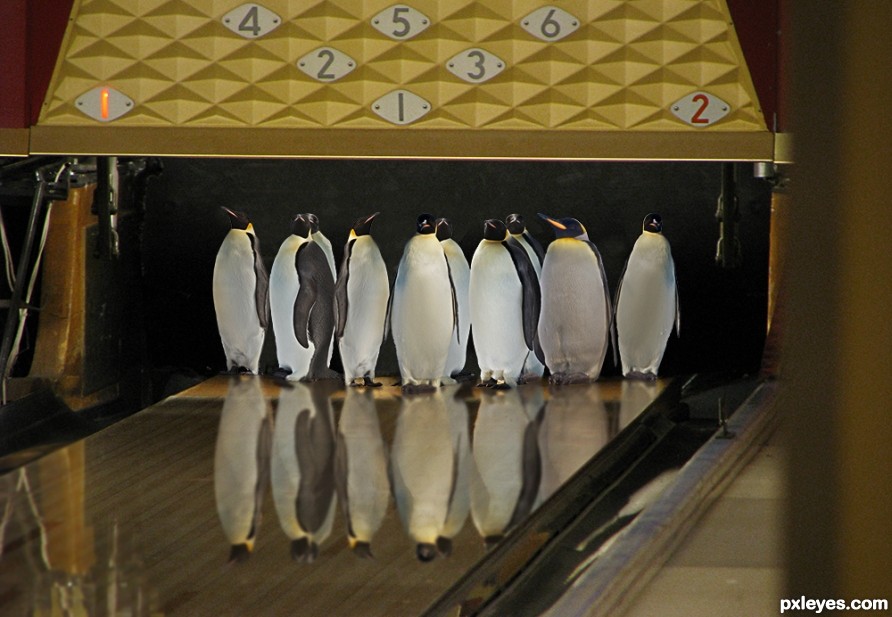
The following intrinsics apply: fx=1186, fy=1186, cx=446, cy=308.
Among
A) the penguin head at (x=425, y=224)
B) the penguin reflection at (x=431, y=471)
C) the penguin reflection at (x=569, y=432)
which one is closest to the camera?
the penguin reflection at (x=431, y=471)

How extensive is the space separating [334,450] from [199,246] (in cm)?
174

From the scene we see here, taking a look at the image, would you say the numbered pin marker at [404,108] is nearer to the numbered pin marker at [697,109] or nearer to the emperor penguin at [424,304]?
the emperor penguin at [424,304]

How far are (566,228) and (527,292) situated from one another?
0.31 m

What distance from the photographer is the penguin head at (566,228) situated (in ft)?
14.9

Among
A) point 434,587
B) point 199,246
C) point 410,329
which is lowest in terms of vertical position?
point 434,587

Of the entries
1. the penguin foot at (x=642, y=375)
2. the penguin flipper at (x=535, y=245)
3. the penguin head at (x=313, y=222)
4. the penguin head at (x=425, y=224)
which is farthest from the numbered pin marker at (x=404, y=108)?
the penguin foot at (x=642, y=375)

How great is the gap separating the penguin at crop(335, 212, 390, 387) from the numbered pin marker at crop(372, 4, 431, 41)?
68 cm

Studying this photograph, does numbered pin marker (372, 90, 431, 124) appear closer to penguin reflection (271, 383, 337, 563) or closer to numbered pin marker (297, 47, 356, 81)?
numbered pin marker (297, 47, 356, 81)

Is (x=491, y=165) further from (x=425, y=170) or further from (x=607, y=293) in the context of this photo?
(x=607, y=293)

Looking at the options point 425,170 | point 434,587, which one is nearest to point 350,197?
point 425,170

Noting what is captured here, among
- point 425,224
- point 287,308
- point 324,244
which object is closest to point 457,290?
point 425,224

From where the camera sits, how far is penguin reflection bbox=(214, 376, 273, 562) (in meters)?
2.60

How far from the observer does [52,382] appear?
4.44m

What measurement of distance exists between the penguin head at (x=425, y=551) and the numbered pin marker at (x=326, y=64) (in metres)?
2.35
